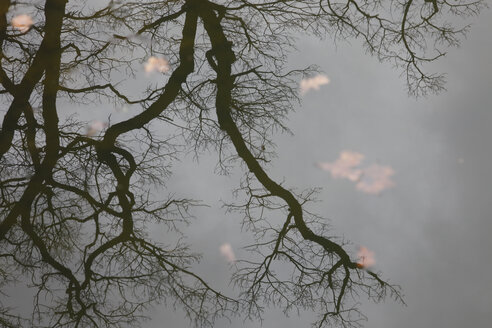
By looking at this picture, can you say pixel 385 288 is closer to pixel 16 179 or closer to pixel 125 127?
pixel 125 127

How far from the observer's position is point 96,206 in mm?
6645

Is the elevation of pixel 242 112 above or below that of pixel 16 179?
above

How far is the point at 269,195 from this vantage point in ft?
22.3

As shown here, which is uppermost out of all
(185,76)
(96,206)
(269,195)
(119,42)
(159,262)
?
(119,42)

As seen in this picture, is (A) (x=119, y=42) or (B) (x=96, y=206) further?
(A) (x=119, y=42)

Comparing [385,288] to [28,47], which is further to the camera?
[28,47]

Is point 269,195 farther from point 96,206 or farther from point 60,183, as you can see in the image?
point 60,183

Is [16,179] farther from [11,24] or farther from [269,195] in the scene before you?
[269,195]

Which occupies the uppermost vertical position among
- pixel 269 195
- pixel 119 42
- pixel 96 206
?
pixel 119 42

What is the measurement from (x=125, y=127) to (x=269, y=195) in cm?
209

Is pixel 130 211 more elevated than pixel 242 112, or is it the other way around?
pixel 242 112

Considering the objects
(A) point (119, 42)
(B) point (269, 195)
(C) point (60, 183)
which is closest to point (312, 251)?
(B) point (269, 195)

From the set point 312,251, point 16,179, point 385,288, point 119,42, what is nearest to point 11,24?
point 119,42

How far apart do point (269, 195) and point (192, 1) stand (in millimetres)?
2757
